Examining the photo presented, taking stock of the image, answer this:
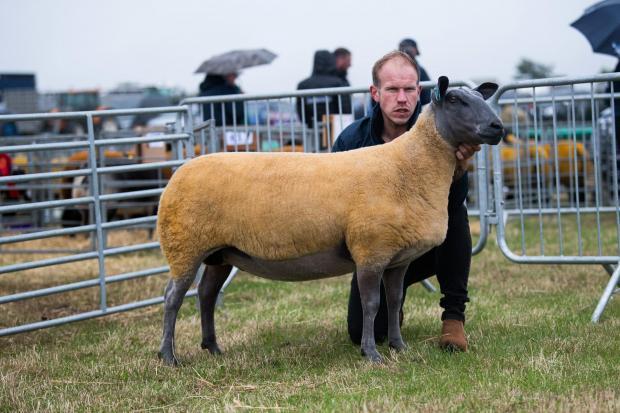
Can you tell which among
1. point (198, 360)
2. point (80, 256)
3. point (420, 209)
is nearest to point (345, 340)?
point (198, 360)

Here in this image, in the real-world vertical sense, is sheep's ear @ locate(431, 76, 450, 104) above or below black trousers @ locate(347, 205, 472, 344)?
above

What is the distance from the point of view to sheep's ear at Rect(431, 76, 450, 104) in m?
4.00

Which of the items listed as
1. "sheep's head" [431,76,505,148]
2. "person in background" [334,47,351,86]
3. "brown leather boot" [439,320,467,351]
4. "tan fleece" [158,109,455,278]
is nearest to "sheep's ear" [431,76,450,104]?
"sheep's head" [431,76,505,148]

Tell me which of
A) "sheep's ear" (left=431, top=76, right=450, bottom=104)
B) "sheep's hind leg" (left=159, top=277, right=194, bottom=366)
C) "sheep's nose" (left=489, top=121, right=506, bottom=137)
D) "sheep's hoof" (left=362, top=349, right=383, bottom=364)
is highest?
"sheep's ear" (left=431, top=76, right=450, bottom=104)

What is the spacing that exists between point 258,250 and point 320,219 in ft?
1.25

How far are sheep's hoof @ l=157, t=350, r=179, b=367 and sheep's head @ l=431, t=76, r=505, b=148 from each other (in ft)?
6.19

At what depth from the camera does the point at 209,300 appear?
15.8ft

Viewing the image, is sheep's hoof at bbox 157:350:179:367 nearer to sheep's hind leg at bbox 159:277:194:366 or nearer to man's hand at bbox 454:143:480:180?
sheep's hind leg at bbox 159:277:194:366

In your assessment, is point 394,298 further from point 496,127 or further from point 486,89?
point 486,89

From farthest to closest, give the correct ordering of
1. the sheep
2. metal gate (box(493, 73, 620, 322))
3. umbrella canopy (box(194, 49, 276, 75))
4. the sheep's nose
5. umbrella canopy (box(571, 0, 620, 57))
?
umbrella canopy (box(194, 49, 276, 75)) → umbrella canopy (box(571, 0, 620, 57)) → metal gate (box(493, 73, 620, 322)) → the sheep → the sheep's nose

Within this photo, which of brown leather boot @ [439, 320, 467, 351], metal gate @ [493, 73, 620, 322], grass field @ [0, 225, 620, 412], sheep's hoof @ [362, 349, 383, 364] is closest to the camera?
grass field @ [0, 225, 620, 412]

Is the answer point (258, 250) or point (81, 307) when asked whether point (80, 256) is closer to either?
point (81, 307)

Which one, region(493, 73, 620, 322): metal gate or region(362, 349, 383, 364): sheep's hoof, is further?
region(493, 73, 620, 322): metal gate

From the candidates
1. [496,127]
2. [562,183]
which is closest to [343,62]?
[562,183]
